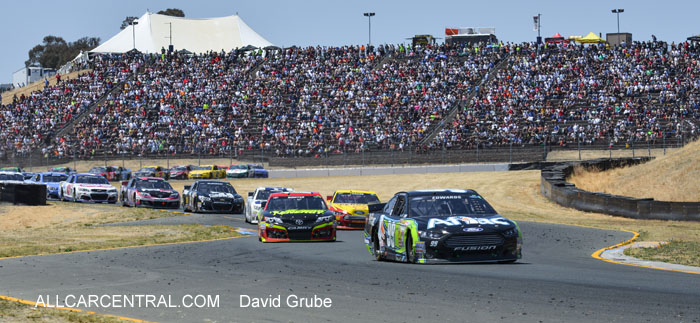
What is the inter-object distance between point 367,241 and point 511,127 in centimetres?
3783

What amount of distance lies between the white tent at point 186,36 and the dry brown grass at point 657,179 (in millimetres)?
51679

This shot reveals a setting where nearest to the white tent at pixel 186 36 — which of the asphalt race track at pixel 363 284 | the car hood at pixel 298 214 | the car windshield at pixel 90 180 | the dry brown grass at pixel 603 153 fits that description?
the dry brown grass at pixel 603 153

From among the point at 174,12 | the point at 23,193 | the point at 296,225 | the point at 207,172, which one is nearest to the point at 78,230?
the point at 296,225

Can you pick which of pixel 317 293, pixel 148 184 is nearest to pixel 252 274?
pixel 317 293

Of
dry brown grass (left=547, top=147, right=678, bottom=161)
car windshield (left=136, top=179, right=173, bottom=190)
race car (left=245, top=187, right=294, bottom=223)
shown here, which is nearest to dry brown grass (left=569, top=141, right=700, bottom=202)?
dry brown grass (left=547, top=147, right=678, bottom=161)

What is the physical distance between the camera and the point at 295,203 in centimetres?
2130

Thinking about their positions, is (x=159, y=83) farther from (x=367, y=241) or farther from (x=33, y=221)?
(x=367, y=241)

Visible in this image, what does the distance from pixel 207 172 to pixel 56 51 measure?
122m

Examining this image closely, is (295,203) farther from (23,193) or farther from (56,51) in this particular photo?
(56,51)

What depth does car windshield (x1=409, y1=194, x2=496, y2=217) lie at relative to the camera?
14727mm

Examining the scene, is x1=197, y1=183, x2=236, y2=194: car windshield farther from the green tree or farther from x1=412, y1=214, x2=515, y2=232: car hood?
the green tree

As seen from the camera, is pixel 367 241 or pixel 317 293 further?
pixel 367 241

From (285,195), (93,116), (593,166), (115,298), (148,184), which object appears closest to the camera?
(115,298)

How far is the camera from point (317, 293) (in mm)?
11164
